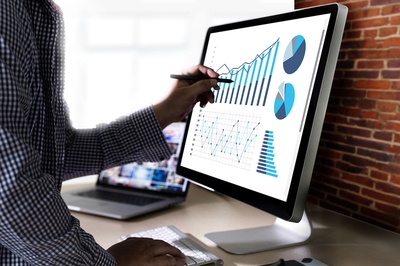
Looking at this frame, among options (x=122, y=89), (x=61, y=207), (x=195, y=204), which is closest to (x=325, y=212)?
(x=195, y=204)

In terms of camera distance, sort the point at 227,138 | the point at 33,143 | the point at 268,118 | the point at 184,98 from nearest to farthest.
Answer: the point at 33,143, the point at 268,118, the point at 227,138, the point at 184,98

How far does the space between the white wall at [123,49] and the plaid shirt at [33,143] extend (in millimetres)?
1281

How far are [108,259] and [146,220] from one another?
1.46 ft

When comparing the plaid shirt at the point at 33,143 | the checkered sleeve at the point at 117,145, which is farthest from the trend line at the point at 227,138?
the plaid shirt at the point at 33,143

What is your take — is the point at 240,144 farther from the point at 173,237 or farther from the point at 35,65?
the point at 35,65

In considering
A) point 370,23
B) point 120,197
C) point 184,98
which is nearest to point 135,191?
point 120,197

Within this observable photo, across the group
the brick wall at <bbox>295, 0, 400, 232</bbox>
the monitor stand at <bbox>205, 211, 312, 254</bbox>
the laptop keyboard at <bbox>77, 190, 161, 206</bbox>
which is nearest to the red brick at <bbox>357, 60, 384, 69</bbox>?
the brick wall at <bbox>295, 0, 400, 232</bbox>

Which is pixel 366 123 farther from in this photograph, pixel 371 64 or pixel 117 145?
pixel 117 145

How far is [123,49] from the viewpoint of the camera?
2.14 meters

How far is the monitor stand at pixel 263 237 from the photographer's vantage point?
1003 mm

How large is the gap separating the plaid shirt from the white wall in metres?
1.28

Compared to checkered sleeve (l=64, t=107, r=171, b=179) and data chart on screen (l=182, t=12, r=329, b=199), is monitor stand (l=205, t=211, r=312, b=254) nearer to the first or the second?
data chart on screen (l=182, t=12, r=329, b=199)

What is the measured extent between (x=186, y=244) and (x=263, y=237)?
21 cm

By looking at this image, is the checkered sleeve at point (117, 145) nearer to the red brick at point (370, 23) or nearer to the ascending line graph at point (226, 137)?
the ascending line graph at point (226, 137)
